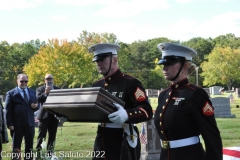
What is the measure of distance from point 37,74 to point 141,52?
41.5 m

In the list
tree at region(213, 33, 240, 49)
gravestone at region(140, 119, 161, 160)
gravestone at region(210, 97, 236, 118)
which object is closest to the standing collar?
gravestone at region(140, 119, 161, 160)

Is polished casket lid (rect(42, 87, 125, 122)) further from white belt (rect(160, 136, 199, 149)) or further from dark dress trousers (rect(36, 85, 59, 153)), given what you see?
dark dress trousers (rect(36, 85, 59, 153))

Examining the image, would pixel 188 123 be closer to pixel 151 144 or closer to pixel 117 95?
pixel 117 95

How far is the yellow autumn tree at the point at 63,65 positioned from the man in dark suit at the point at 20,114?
49687mm

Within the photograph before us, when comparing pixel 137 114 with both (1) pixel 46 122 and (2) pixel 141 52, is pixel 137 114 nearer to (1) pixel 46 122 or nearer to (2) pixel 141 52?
(1) pixel 46 122

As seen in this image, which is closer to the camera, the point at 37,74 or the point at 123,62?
the point at 37,74

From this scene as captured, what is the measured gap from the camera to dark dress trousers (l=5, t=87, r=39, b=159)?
9492 mm

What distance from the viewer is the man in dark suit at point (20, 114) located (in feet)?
31.2

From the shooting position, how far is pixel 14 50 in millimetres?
81062

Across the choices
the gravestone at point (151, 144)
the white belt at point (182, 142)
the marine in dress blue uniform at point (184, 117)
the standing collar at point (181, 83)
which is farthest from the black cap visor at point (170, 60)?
the gravestone at point (151, 144)

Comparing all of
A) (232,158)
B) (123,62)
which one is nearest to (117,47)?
(232,158)

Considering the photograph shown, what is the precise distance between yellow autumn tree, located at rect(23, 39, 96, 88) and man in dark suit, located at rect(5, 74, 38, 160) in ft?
163

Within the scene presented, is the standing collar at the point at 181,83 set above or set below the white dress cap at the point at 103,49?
below

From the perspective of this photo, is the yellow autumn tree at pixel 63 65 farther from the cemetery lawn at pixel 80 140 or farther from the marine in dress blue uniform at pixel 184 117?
the marine in dress blue uniform at pixel 184 117
